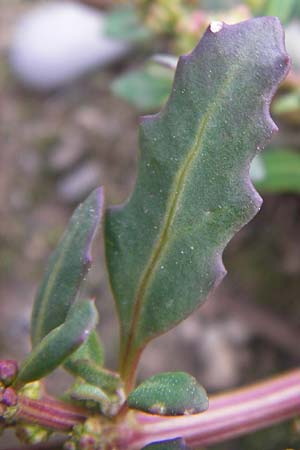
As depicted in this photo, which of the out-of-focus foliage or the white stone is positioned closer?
the out-of-focus foliage

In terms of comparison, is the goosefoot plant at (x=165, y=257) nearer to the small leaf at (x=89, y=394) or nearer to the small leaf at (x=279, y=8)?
the small leaf at (x=89, y=394)

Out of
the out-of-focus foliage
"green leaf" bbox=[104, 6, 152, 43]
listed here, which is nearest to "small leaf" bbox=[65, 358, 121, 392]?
the out-of-focus foliage

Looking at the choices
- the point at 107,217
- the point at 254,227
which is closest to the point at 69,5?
the point at 254,227

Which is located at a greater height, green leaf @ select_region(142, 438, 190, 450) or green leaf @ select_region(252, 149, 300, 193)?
green leaf @ select_region(142, 438, 190, 450)

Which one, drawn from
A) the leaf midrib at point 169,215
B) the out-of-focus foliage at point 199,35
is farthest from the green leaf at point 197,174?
the out-of-focus foliage at point 199,35

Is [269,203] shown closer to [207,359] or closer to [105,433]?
[207,359]

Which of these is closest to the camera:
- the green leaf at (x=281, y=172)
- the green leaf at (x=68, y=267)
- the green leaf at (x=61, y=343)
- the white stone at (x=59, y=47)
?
the green leaf at (x=61, y=343)

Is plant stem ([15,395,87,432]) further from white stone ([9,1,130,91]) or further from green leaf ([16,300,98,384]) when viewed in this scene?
white stone ([9,1,130,91])
